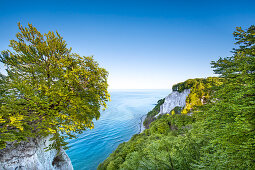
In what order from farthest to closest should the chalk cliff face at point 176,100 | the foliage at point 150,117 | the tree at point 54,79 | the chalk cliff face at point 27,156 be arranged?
the foliage at point 150,117 < the chalk cliff face at point 176,100 < the tree at point 54,79 < the chalk cliff face at point 27,156

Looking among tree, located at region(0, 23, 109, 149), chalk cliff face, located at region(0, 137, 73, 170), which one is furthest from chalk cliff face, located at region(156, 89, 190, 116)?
chalk cliff face, located at region(0, 137, 73, 170)

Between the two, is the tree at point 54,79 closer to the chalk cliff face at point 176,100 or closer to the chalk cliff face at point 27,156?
the chalk cliff face at point 27,156

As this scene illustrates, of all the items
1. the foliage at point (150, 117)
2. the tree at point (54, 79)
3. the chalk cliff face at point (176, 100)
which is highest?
the tree at point (54, 79)

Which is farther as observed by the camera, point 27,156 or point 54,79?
point 54,79

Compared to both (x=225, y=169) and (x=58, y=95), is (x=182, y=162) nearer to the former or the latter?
(x=225, y=169)

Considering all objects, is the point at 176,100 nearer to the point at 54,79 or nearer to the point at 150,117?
the point at 150,117

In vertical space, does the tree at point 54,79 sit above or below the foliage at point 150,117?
above

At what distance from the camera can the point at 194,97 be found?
3091 cm

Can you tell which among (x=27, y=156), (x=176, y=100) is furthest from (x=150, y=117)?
(x=27, y=156)

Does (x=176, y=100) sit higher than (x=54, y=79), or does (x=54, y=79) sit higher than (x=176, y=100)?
(x=54, y=79)

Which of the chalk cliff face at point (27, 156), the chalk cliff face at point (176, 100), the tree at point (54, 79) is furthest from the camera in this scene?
the chalk cliff face at point (176, 100)

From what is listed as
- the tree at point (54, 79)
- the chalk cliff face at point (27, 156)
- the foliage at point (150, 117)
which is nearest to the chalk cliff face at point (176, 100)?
the foliage at point (150, 117)

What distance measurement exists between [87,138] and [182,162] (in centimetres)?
4418

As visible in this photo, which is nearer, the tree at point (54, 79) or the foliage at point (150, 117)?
the tree at point (54, 79)
